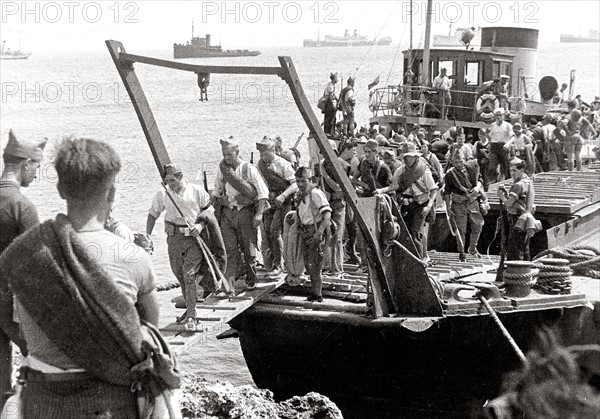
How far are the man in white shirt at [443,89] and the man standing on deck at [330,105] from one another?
8.51 feet

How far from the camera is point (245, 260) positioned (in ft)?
34.1

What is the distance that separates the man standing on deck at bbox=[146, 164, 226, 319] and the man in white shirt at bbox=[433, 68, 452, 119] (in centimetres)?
1456

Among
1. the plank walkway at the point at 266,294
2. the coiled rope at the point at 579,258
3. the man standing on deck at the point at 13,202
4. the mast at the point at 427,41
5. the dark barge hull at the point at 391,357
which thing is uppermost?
the mast at the point at 427,41

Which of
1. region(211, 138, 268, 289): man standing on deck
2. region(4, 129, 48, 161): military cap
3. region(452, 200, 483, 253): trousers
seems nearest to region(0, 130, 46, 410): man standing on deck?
region(4, 129, 48, 161): military cap

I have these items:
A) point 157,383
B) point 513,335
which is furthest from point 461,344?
point 157,383

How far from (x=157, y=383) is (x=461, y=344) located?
7744 millimetres

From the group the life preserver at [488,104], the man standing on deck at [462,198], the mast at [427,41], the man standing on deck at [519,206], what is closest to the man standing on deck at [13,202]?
the man standing on deck at [519,206]

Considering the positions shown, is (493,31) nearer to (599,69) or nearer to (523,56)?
(523,56)

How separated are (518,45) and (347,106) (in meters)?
10.0

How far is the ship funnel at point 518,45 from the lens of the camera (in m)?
29.3

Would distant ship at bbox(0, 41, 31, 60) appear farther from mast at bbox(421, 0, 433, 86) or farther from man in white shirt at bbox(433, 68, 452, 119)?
man in white shirt at bbox(433, 68, 452, 119)

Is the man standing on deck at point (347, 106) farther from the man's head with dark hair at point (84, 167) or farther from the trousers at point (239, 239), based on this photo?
the man's head with dark hair at point (84, 167)

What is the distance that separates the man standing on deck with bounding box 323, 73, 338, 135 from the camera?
2211 centimetres

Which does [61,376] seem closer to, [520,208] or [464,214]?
[520,208]
